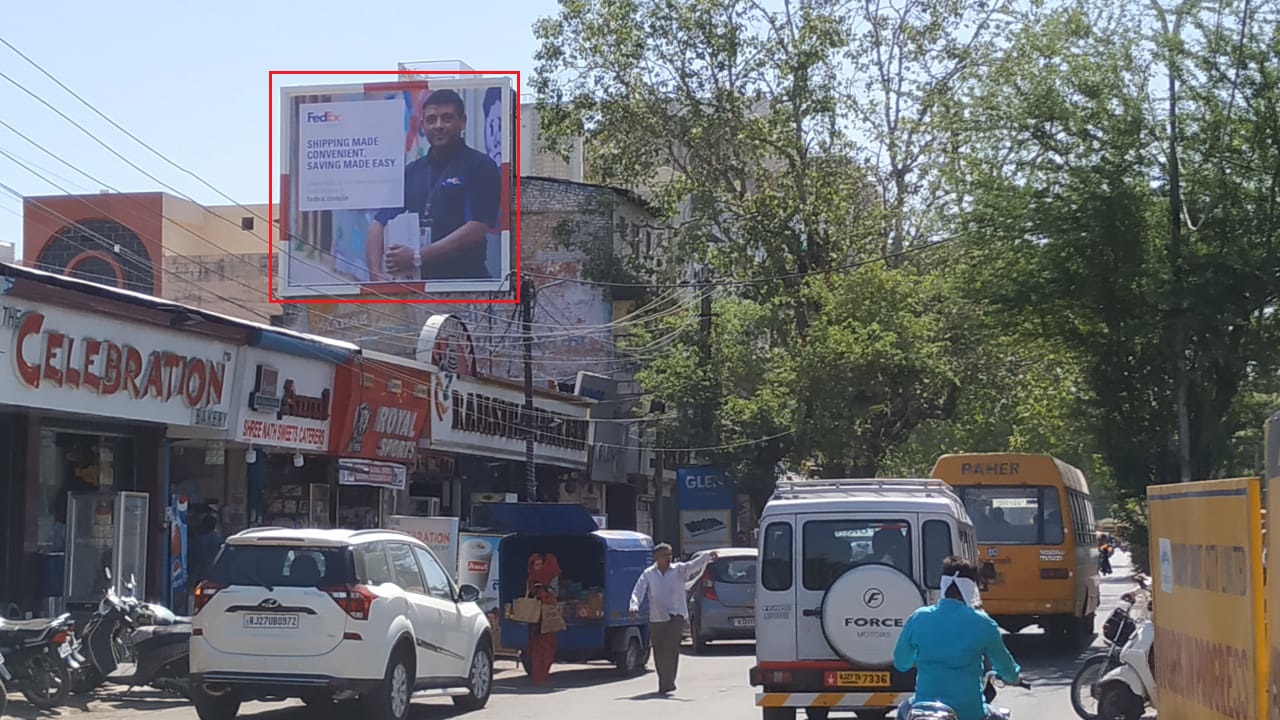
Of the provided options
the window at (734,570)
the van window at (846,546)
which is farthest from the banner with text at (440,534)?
the van window at (846,546)

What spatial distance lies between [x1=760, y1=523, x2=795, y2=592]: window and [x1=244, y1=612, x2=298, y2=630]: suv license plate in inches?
163

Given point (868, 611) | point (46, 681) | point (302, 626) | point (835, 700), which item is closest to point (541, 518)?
point (46, 681)

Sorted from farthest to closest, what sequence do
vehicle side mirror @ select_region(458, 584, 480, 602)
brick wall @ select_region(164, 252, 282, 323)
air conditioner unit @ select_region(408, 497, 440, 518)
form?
A: brick wall @ select_region(164, 252, 282, 323), air conditioner unit @ select_region(408, 497, 440, 518), vehicle side mirror @ select_region(458, 584, 480, 602)

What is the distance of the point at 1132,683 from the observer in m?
13.9

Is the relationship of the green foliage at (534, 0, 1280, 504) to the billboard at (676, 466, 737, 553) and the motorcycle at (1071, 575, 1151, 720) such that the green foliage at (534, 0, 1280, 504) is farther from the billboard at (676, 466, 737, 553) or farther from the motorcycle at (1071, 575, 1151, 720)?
the motorcycle at (1071, 575, 1151, 720)

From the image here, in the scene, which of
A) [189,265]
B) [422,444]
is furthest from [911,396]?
[189,265]

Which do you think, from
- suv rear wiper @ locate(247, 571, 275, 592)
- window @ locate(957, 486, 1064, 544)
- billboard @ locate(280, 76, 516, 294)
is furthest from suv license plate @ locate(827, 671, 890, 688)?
billboard @ locate(280, 76, 516, 294)

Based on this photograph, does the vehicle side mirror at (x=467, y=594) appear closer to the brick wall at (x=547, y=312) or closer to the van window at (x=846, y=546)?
the van window at (x=846, y=546)

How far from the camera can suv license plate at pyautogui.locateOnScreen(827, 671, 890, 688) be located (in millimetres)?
12586

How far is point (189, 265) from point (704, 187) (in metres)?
17.4

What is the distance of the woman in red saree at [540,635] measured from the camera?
19359mm

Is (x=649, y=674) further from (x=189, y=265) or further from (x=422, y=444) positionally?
(x=189, y=265)

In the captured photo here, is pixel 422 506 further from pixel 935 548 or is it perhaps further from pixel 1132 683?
pixel 935 548

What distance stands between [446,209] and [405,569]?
111ft
